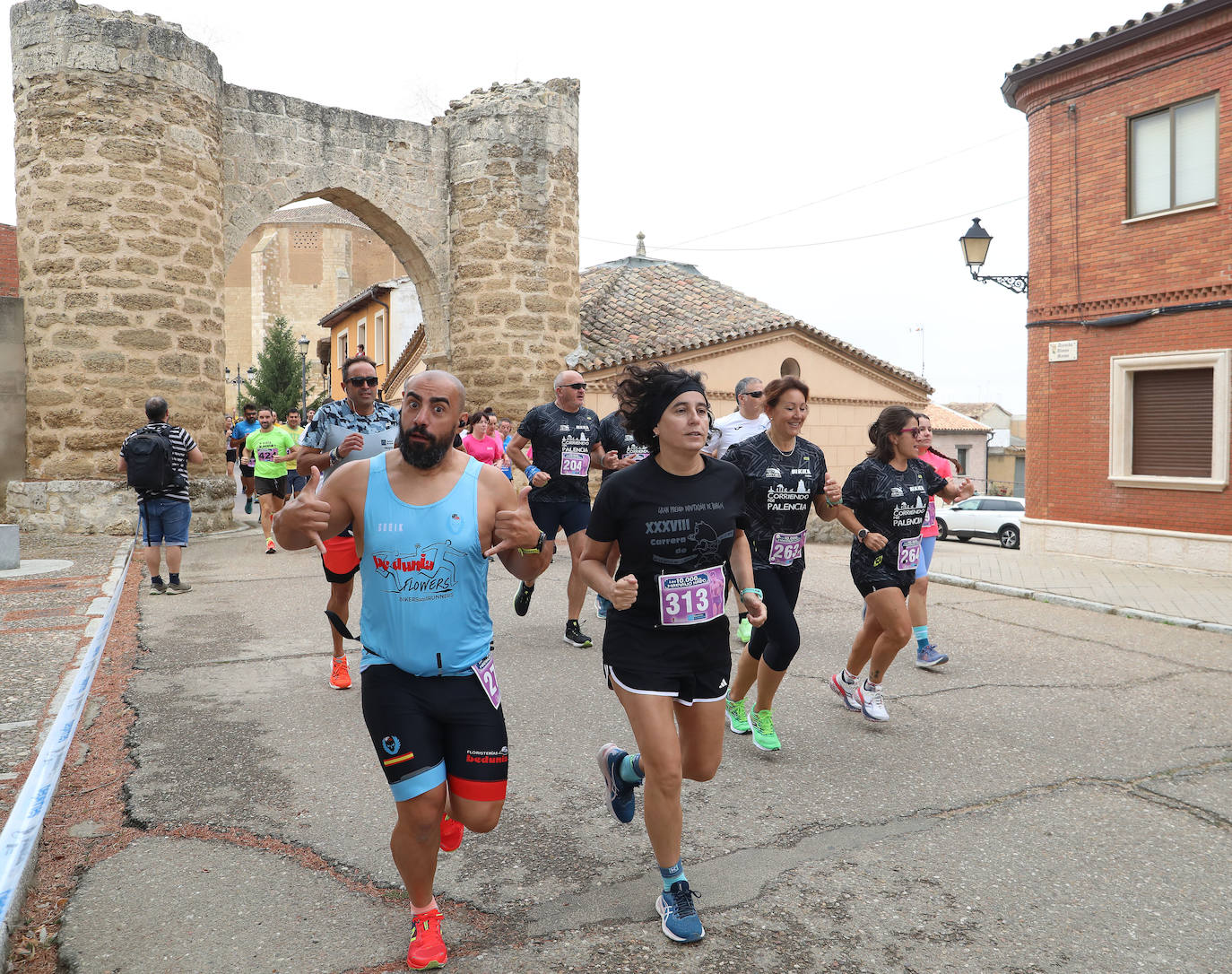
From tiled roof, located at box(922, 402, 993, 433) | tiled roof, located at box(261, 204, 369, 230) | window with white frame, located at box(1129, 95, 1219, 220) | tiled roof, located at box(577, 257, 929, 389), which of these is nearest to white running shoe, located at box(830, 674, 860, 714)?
window with white frame, located at box(1129, 95, 1219, 220)

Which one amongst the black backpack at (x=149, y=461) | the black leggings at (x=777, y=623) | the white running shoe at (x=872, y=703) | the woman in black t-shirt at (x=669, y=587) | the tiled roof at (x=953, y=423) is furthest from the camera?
the tiled roof at (x=953, y=423)

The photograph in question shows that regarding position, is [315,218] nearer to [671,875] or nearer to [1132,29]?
[1132,29]

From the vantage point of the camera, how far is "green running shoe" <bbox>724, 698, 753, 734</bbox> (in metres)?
5.50

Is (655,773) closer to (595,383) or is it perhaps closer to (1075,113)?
(1075,113)

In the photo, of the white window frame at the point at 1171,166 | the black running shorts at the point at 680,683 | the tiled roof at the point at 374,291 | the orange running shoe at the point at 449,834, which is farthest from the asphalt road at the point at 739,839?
the tiled roof at the point at 374,291

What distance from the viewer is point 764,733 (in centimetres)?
525

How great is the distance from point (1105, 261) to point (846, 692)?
12135mm

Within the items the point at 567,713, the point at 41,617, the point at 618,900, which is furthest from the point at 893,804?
the point at 41,617

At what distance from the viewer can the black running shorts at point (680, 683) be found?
3.49 m

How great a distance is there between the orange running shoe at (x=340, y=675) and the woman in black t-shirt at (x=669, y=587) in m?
3.06

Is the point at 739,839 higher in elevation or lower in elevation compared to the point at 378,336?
lower

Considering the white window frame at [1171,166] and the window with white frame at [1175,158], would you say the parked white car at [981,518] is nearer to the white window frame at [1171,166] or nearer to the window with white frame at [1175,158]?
the white window frame at [1171,166]

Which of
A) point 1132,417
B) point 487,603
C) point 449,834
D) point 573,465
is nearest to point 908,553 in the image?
point 573,465

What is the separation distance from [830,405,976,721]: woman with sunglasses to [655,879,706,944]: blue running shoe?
269 centimetres
